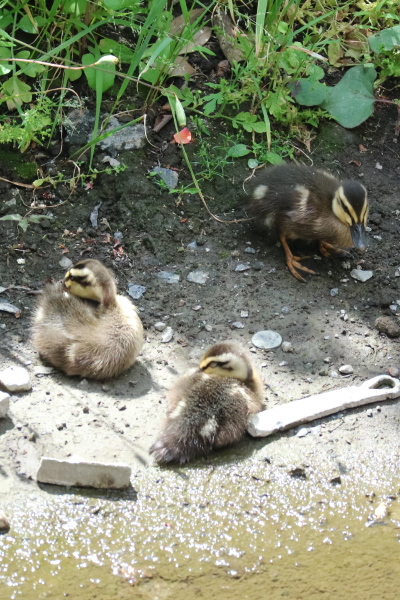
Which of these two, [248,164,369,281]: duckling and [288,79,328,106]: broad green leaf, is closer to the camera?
[248,164,369,281]: duckling

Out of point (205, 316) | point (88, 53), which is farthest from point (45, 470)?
point (88, 53)

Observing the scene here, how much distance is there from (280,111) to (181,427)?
2882mm

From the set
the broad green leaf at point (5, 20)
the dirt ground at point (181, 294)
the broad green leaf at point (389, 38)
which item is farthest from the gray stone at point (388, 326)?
the broad green leaf at point (5, 20)

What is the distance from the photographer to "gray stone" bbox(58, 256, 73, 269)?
4.82 meters

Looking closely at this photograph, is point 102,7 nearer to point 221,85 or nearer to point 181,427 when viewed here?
point 221,85

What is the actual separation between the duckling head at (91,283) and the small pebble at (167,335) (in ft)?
1.22

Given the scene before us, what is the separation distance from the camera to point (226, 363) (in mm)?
3857

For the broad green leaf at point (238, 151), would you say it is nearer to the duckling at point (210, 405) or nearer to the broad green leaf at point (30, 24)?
the broad green leaf at point (30, 24)

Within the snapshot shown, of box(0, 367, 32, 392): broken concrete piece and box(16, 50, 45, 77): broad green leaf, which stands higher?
box(16, 50, 45, 77): broad green leaf

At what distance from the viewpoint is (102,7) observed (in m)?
5.36

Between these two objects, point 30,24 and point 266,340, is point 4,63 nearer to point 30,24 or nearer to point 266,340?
point 30,24

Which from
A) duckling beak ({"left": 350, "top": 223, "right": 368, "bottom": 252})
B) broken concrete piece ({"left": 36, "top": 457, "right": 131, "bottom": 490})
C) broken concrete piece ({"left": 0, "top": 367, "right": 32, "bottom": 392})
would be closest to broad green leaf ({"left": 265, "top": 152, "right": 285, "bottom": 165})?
duckling beak ({"left": 350, "top": 223, "right": 368, "bottom": 252})

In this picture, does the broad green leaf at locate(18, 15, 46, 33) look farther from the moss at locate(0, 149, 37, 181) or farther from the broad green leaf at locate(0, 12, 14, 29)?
the moss at locate(0, 149, 37, 181)

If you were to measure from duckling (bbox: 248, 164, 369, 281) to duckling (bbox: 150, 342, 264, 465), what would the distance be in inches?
49.3
